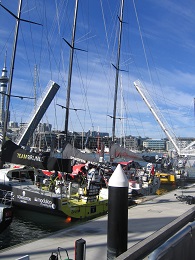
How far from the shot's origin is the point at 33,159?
51.5 ft

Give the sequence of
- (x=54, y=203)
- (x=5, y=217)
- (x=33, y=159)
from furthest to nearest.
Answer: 1. (x=33, y=159)
2. (x=54, y=203)
3. (x=5, y=217)

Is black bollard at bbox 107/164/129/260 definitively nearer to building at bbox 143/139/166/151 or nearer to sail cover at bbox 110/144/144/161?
sail cover at bbox 110/144/144/161

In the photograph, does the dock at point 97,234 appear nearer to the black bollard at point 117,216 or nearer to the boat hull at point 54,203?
the black bollard at point 117,216

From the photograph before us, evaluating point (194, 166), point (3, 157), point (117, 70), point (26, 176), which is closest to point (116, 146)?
point (26, 176)

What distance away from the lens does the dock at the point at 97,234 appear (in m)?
7.88

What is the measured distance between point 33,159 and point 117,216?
10.9 metres

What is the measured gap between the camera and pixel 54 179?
690 inches

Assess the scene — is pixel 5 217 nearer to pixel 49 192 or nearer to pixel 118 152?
pixel 49 192

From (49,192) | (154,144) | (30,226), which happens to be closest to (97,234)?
(30,226)

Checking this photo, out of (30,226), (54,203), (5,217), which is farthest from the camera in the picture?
(30,226)

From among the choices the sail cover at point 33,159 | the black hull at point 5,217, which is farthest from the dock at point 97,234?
the sail cover at point 33,159

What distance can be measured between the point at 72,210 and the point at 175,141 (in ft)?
172

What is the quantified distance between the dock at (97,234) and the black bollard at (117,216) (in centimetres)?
43

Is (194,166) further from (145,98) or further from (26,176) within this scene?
(26,176)
